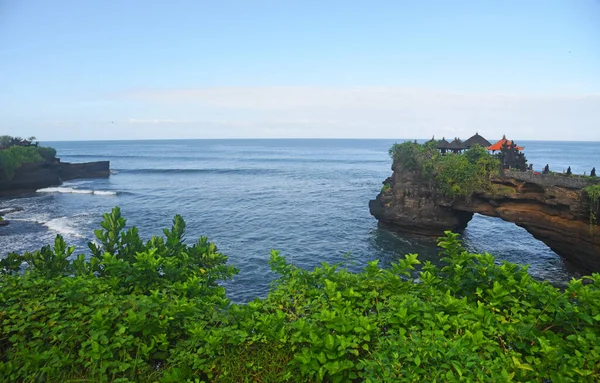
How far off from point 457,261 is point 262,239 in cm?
2607

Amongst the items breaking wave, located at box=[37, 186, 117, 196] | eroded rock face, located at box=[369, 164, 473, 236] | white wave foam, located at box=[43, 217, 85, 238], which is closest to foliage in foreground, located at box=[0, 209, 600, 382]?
eroded rock face, located at box=[369, 164, 473, 236]

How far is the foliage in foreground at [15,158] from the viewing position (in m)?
50.2

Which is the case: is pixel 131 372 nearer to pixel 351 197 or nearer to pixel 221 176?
pixel 351 197

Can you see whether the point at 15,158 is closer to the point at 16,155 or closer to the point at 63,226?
the point at 16,155

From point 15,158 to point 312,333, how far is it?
62979mm

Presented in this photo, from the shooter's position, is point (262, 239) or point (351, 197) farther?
point (351, 197)

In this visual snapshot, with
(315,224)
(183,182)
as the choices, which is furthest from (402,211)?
(183,182)

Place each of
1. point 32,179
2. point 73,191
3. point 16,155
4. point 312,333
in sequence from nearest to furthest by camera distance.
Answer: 1. point 312,333
2. point 16,155
3. point 32,179
4. point 73,191

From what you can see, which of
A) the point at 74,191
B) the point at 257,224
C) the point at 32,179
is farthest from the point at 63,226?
the point at 32,179

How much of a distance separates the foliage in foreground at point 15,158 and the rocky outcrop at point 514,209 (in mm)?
50119

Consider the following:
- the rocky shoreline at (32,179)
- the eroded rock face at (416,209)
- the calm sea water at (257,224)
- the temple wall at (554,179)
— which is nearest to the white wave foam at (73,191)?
the calm sea water at (257,224)

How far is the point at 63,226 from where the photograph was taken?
3581 cm

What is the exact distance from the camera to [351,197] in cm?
5303

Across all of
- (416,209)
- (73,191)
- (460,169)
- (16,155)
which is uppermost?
(16,155)
